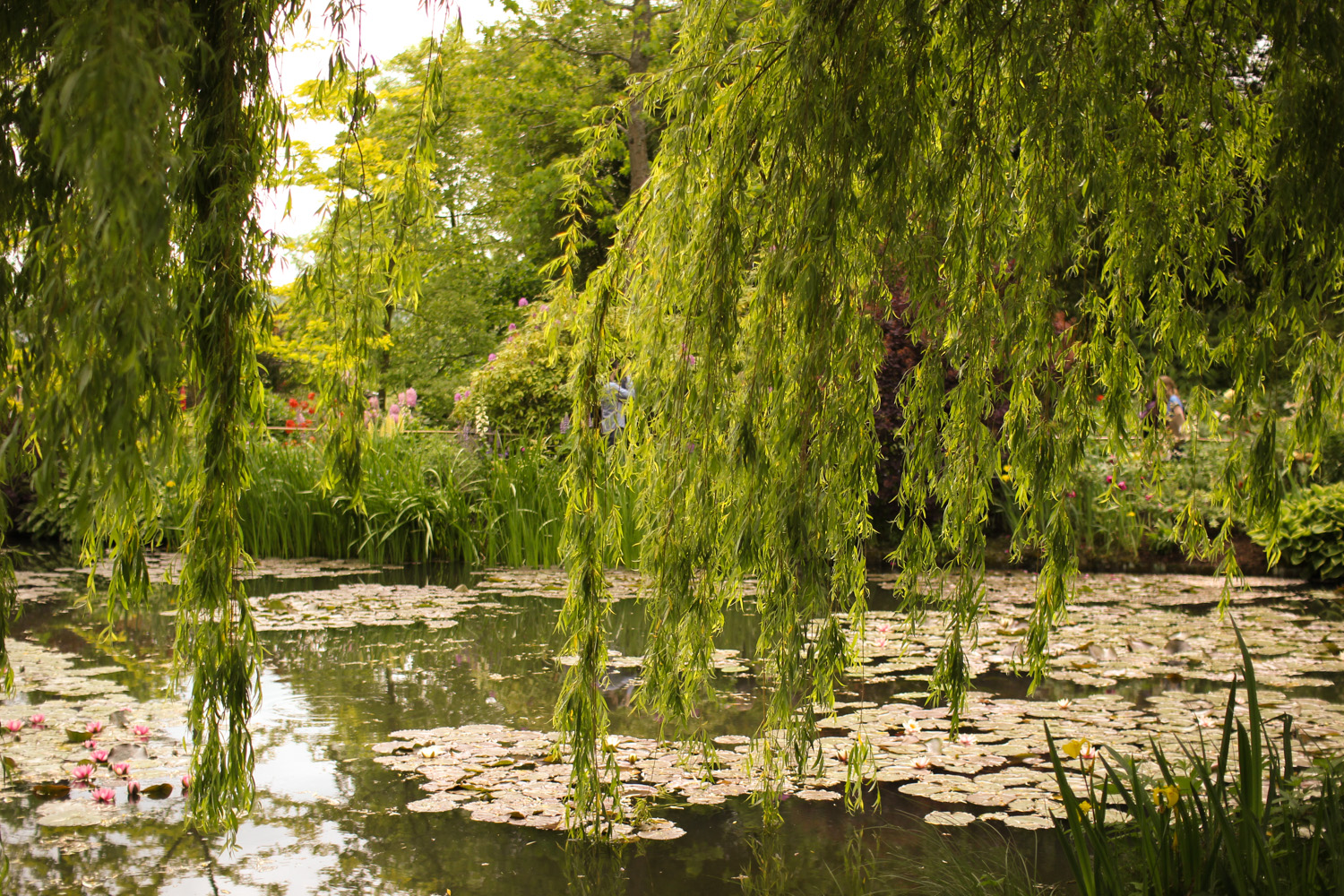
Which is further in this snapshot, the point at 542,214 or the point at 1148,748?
the point at 542,214

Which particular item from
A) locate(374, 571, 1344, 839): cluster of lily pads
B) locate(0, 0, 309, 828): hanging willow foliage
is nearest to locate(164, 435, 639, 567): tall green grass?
locate(374, 571, 1344, 839): cluster of lily pads

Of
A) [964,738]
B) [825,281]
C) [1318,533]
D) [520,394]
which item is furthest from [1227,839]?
[520,394]

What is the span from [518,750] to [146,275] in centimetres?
273

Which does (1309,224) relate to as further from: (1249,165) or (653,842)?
(653,842)

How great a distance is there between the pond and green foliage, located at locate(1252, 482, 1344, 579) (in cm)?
191

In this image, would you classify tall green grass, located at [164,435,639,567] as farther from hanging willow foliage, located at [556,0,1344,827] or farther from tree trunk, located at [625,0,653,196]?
tree trunk, located at [625,0,653,196]

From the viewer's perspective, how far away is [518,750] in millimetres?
3803

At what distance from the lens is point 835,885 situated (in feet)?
9.04

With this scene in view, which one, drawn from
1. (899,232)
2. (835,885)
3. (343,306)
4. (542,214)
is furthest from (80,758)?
(542,214)

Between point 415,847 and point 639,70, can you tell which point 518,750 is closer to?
point 415,847

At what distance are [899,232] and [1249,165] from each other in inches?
38.4

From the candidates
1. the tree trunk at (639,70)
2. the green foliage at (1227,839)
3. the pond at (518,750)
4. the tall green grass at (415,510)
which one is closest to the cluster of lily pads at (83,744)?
the pond at (518,750)

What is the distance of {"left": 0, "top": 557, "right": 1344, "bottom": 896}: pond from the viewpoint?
2814 mm

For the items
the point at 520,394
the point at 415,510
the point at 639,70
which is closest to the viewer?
the point at 415,510
